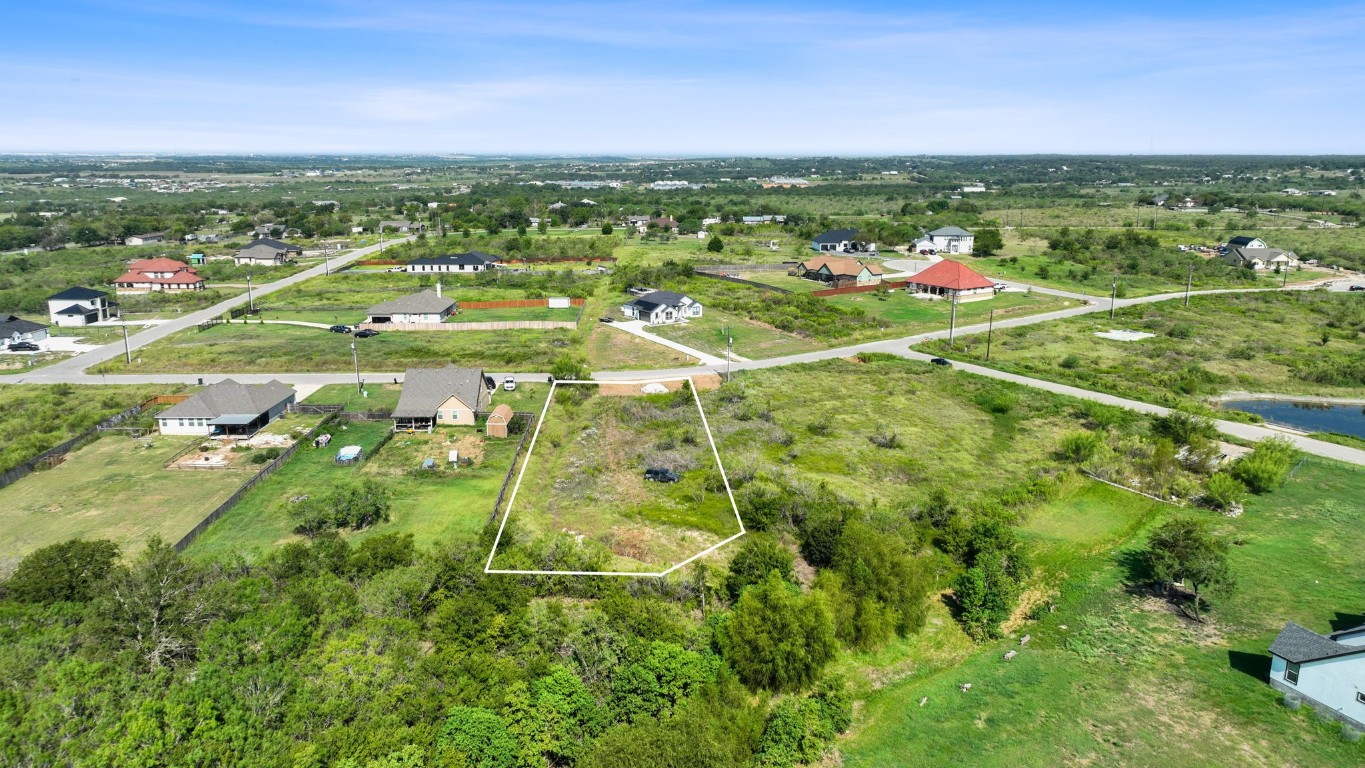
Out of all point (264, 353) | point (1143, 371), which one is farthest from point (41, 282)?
point (1143, 371)

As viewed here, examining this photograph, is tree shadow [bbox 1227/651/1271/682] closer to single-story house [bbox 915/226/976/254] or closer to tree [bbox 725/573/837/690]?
tree [bbox 725/573/837/690]

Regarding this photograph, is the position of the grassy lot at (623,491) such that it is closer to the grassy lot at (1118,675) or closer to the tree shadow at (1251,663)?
the grassy lot at (1118,675)

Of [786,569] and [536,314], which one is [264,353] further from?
[786,569]

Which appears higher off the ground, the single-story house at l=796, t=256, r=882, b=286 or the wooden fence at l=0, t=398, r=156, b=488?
the single-story house at l=796, t=256, r=882, b=286

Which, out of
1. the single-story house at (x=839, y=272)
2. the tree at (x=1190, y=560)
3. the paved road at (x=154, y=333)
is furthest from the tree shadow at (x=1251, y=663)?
the paved road at (x=154, y=333)

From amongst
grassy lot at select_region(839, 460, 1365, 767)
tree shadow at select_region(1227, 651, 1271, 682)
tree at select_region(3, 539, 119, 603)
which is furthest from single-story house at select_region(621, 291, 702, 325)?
tree shadow at select_region(1227, 651, 1271, 682)

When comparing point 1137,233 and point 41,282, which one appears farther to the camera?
point 1137,233

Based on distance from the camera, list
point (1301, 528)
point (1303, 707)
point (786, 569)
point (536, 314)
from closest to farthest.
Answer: point (1303, 707) < point (786, 569) < point (1301, 528) < point (536, 314)
